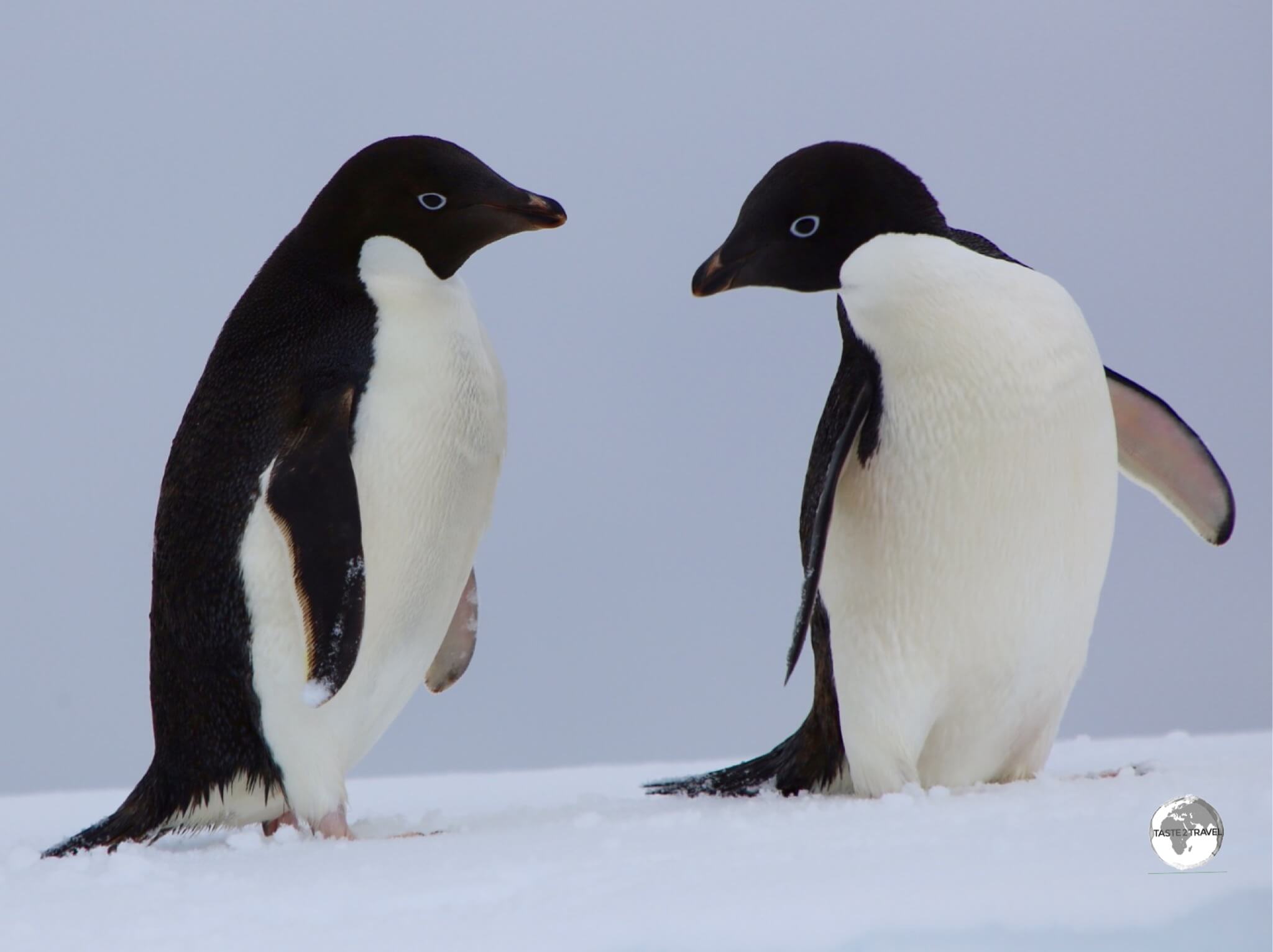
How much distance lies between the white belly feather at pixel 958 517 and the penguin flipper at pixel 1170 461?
0.37m

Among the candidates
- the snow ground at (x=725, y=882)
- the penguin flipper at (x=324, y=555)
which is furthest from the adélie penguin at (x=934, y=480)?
the penguin flipper at (x=324, y=555)

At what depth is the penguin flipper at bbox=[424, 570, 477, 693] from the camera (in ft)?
9.31

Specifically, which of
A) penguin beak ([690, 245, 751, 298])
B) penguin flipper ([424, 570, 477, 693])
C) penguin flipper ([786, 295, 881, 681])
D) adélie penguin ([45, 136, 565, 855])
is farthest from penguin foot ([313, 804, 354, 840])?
penguin beak ([690, 245, 751, 298])

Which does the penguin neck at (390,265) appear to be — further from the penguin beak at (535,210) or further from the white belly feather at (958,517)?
Answer: the white belly feather at (958,517)

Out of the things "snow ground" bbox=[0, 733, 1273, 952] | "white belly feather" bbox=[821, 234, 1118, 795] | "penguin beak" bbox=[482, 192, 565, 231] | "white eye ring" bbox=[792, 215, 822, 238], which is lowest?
"snow ground" bbox=[0, 733, 1273, 952]

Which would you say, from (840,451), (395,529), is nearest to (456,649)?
(395,529)

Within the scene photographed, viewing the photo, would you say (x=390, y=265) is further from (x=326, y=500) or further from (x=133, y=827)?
(x=133, y=827)

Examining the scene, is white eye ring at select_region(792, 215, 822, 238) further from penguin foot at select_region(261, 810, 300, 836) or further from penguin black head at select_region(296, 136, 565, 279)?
penguin foot at select_region(261, 810, 300, 836)

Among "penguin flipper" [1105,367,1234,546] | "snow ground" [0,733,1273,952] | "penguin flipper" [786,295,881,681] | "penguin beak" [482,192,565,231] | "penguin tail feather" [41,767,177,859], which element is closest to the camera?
"snow ground" [0,733,1273,952]

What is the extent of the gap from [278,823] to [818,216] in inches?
50.4

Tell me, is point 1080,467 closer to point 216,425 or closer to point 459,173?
point 459,173

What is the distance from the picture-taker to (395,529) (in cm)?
232

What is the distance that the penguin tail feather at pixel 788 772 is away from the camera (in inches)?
93.8

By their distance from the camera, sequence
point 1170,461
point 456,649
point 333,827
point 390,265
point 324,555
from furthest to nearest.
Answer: point 456,649 < point 1170,461 < point 390,265 < point 333,827 < point 324,555
